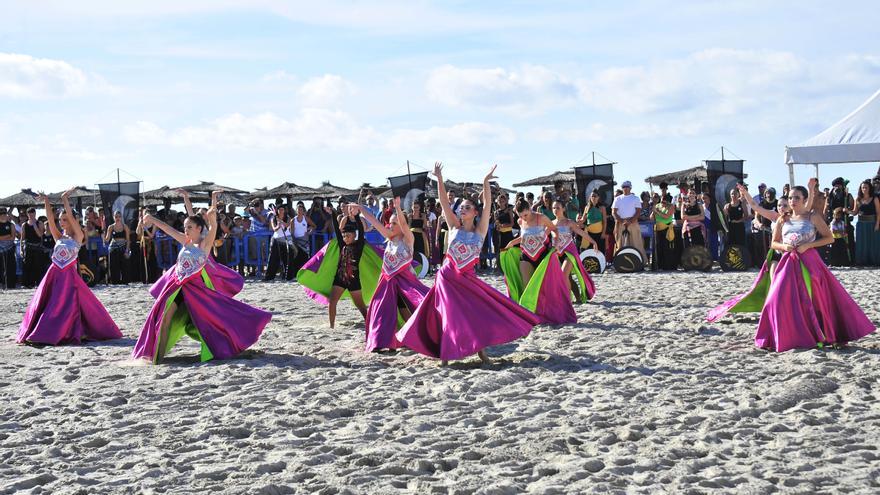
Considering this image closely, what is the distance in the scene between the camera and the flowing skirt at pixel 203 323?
9.04 m

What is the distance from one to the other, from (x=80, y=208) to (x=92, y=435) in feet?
105

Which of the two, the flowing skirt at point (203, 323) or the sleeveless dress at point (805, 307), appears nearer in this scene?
the sleeveless dress at point (805, 307)

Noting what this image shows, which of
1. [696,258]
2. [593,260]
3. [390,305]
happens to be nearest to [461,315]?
[390,305]

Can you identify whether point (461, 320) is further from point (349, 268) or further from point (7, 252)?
point (7, 252)

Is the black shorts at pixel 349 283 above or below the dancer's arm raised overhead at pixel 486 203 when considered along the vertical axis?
below

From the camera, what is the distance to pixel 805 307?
8859mm

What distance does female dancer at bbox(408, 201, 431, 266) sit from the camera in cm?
1881

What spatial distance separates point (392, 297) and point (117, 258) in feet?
41.3

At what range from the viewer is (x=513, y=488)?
4.86 meters

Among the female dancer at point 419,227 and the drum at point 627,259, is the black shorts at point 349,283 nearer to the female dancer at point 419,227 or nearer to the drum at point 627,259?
the female dancer at point 419,227

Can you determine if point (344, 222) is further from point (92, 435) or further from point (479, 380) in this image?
point (92, 435)

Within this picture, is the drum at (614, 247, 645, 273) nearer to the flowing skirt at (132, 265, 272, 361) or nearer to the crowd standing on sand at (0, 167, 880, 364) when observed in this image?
the crowd standing on sand at (0, 167, 880, 364)

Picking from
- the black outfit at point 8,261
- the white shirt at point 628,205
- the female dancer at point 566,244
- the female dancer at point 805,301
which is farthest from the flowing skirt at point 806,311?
the black outfit at point 8,261

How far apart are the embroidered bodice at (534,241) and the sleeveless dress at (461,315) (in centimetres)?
303
